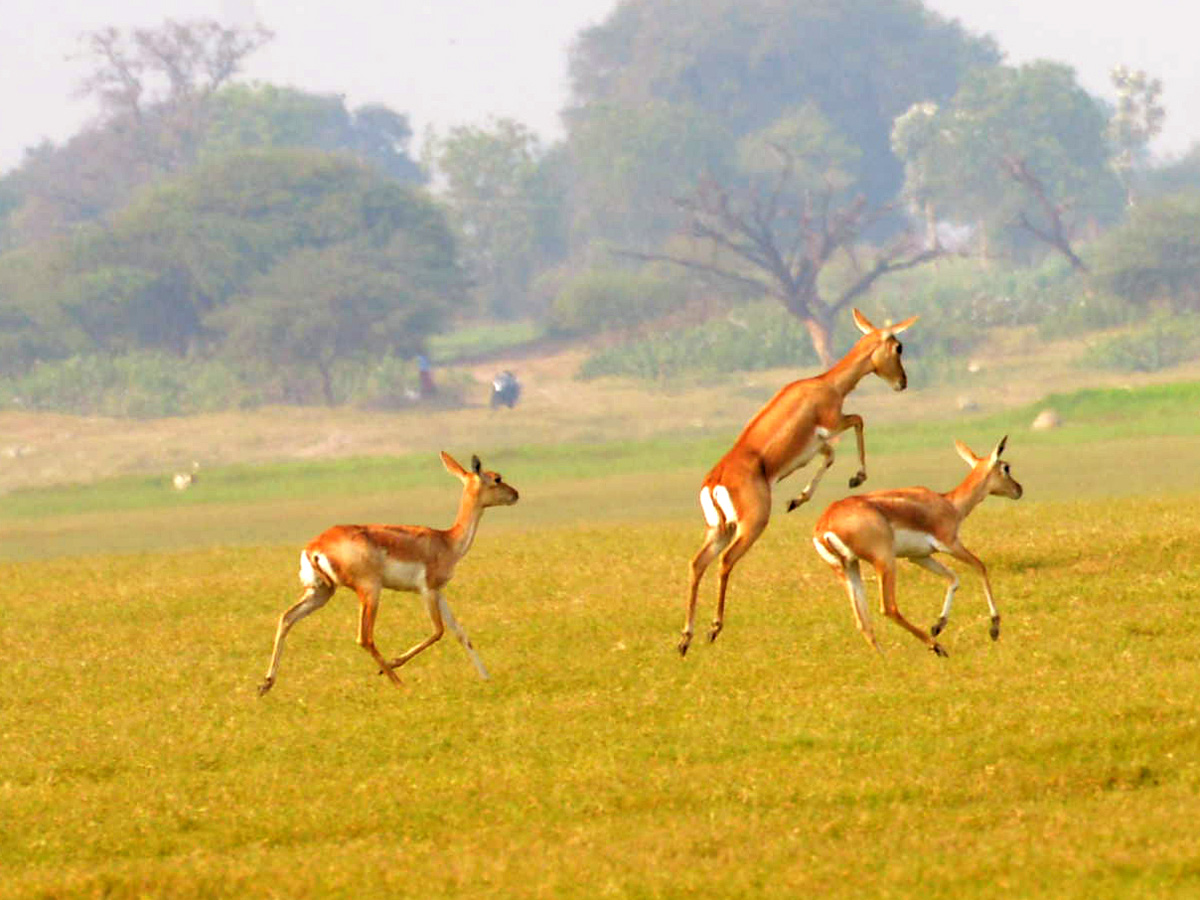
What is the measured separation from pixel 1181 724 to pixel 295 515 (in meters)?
25.5

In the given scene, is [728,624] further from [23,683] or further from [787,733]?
[23,683]

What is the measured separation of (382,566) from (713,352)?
5142cm

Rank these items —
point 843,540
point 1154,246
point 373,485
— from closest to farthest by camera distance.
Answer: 1. point 843,540
2. point 373,485
3. point 1154,246

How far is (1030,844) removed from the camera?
957 cm

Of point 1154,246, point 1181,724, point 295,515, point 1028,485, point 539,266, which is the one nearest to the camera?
point 1181,724

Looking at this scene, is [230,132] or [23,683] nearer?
[23,683]

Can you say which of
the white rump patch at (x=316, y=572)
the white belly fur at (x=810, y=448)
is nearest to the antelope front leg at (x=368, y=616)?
the white rump patch at (x=316, y=572)

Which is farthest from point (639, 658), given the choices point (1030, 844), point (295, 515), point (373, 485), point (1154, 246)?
point (1154, 246)

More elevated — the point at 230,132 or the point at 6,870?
the point at 230,132

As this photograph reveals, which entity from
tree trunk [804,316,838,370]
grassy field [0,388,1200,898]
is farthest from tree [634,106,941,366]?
grassy field [0,388,1200,898]

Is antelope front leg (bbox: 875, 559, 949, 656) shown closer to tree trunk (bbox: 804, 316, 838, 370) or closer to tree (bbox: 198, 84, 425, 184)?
tree trunk (bbox: 804, 316, 838, 370)

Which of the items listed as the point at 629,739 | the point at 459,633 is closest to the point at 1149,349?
the point at 459,633

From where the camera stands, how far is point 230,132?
110 meters

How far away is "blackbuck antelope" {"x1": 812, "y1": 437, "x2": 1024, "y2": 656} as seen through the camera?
42.6 ft
